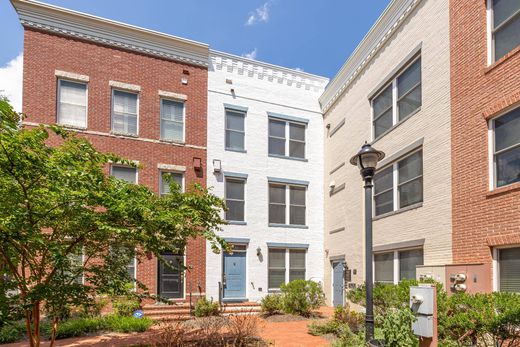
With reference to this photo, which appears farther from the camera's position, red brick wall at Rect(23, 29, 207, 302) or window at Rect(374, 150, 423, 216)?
red brick wall at Rect(23, 29, 207, 302)

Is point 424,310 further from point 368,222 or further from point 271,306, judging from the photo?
point 271,306

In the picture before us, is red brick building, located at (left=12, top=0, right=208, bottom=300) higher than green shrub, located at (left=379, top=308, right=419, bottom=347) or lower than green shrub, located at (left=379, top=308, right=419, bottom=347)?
higher

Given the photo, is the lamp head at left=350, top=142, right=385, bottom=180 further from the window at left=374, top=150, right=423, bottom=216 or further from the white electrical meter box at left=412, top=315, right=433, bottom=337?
the window at left=374, top=150, right=423, bottom=216

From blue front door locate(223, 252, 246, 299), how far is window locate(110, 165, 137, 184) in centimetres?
522

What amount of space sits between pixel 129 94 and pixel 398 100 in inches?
424

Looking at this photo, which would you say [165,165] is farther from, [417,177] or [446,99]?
[446,99]

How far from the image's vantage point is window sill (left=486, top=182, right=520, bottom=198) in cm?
776

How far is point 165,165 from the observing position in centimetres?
1588

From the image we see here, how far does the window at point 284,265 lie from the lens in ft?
57.3

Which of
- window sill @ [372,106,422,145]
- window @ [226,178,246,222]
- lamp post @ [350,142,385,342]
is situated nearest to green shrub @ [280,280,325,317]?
window @ [226,178,246,222]

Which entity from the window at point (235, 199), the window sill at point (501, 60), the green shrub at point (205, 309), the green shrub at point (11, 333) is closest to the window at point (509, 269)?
the window sill at point (501, 60)

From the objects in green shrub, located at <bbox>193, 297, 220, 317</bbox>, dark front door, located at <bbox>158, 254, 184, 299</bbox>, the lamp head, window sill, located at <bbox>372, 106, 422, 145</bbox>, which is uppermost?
window sill, located at <bbox>372, 106, 422, 145</bbox>

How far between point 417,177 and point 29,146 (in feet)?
33.3

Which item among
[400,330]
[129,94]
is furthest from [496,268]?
[129,94]
